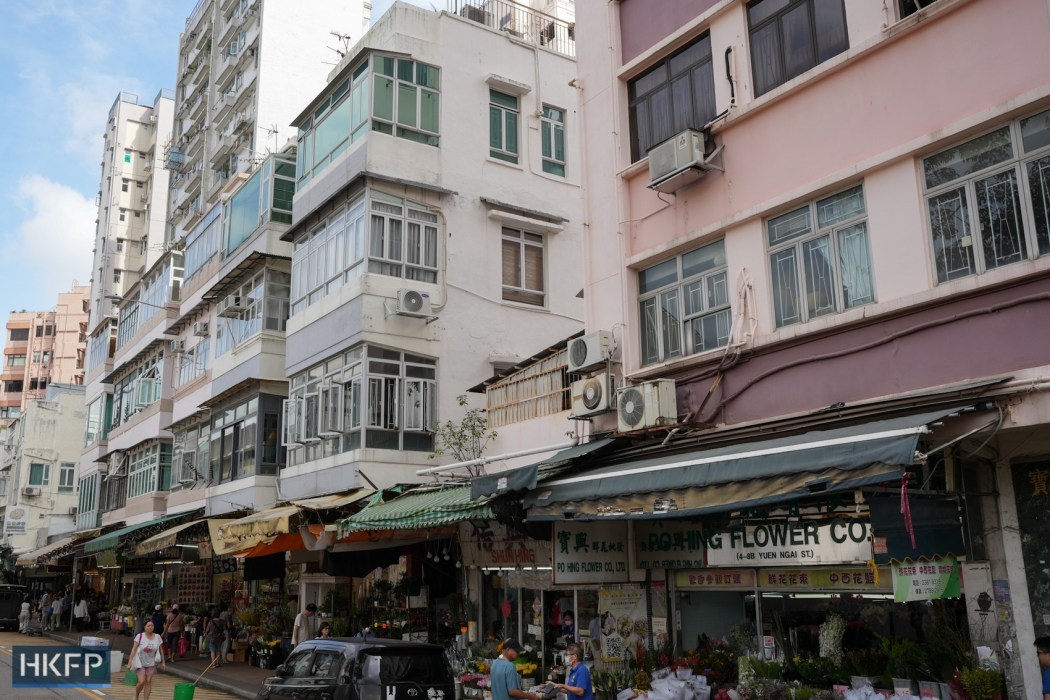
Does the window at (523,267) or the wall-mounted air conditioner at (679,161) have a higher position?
the window at (523,267)

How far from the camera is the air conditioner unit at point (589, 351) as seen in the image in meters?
13.1

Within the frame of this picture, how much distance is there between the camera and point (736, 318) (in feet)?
38.0

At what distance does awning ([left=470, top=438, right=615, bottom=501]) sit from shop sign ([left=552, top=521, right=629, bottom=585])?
3.53 ft

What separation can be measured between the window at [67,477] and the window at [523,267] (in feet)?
166

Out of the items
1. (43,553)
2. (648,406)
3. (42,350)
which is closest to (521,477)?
(648,406)

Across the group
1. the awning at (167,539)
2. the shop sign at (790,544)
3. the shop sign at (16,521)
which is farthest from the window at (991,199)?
the shop sign at (16,521)

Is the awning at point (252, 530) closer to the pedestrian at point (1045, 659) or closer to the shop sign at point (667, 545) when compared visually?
the shop sign at point (667, 545)

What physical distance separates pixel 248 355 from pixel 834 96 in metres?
17.4

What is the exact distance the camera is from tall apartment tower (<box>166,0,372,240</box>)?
111 ft

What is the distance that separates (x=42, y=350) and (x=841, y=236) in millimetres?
91516

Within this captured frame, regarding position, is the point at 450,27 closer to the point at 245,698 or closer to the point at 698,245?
the point at 698,245

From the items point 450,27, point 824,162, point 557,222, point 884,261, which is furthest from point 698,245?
point 450,27

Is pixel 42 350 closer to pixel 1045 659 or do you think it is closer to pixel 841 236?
pixel 841 236

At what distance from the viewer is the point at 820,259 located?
10727 mm
